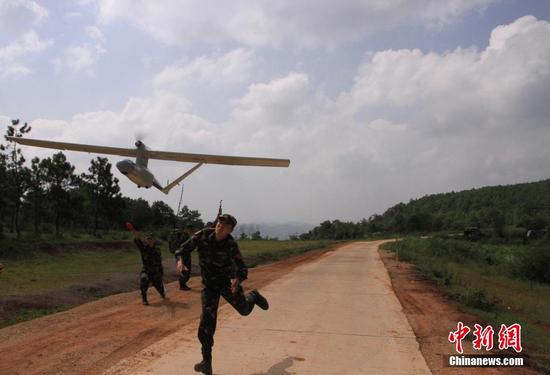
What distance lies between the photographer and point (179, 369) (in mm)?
5484

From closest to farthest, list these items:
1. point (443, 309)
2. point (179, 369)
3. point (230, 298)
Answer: point (179, 369), point (230, 298), point (443, 309)

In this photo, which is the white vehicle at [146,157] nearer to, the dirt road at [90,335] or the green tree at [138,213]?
the dirt road at [90,335]

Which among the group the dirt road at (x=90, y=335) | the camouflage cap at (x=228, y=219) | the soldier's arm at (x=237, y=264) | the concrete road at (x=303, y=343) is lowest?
the dirt road at (x=90, y=335)

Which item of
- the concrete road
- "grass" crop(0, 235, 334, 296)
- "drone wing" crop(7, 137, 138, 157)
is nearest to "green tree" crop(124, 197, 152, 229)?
"grass" crop(0, 235, 334, 296)

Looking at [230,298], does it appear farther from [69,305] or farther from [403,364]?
[69,305]

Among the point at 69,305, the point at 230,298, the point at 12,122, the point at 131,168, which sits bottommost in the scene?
the point at 69,305

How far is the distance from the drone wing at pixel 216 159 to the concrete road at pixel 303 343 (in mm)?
10978

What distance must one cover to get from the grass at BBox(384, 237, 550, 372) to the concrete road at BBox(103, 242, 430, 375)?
209cm

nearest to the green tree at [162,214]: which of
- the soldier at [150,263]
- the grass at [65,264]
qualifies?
the grass at [65,264]

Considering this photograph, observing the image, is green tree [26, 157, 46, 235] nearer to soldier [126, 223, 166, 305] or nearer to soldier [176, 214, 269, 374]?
soldier [126, 223, 166, 305]

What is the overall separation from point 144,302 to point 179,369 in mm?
5688

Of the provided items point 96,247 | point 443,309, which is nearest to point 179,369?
point 443,309

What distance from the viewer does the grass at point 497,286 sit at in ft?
33.5

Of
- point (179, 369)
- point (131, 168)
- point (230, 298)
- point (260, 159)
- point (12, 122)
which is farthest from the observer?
point (12, 122)
